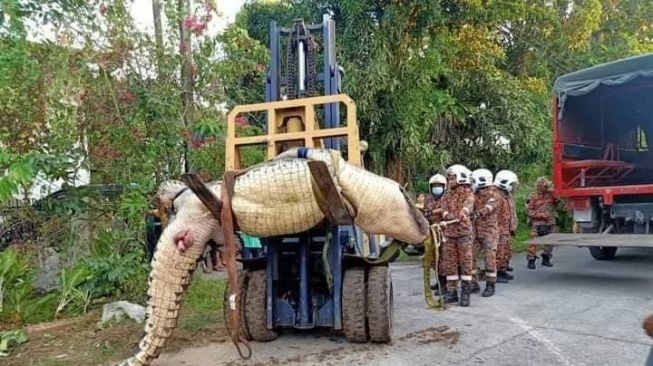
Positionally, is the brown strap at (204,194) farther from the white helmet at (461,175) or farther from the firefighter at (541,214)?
the firefighter at (541,214)

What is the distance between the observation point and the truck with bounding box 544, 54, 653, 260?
8.57 metres

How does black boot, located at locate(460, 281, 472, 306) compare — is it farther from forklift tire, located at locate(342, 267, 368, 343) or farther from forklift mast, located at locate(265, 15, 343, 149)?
forklift mast, located at locate(265, 15, 343, 149)

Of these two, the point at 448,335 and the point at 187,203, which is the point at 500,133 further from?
the point at 187,203

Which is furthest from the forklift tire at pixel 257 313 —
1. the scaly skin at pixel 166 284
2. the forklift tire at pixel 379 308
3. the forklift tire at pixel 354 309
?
the scaly skin at pixel 166 284

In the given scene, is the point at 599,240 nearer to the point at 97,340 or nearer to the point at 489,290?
the point at 489,290

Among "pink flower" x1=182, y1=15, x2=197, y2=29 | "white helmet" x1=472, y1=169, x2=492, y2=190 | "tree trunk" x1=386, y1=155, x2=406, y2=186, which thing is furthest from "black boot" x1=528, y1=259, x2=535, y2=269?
"pink flower" x1=182, y1=15, x2=197, y2=29

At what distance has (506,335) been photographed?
578 cm

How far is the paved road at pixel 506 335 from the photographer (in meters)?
5.13

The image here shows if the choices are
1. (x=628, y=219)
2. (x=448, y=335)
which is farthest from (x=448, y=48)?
(x=448, y=335)

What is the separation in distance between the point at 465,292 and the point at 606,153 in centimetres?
496

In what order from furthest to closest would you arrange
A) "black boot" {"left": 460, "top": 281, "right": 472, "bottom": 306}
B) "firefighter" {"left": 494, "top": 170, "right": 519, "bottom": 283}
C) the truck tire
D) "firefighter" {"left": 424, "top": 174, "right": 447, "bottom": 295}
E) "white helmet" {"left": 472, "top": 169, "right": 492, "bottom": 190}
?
the truck tire → "firefighter" {"left": 494, "top": 170, "right": 519, "bottom": 283} → "white helmet" {"left": 472, "top": 169, "right": 492, "bottom": 190} → "firefighter" {"left": 424, "top": 174, "right": 447, "bottom": 295} → "black boot" {"left": 460, "top": 281, "right": 472, "bottom": 306}

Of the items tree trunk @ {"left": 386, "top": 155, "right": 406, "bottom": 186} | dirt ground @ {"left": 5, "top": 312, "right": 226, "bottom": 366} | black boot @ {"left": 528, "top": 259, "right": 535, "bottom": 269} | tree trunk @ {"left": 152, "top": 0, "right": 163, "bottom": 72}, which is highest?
tree trunk @ {"left": 152, "top": 0, "right": 163, "bottom": 72}

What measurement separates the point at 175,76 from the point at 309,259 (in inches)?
141

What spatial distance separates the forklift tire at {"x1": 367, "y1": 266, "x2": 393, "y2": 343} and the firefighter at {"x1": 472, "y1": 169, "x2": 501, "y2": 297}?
2.61 metres
